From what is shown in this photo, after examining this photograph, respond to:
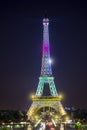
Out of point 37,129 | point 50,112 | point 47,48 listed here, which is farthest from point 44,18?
point 37,129

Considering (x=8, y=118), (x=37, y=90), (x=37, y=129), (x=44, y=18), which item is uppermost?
(x=44, y=18)

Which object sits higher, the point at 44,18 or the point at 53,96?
the point at 44,18

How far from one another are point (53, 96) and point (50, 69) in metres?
3.59

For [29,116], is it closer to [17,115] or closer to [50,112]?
[17,115]

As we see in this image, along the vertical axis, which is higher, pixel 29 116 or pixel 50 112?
pixel 50 112

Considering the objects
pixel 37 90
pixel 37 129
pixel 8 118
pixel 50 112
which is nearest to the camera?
pixel 37 129

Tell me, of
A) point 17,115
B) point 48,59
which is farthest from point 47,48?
point 17,115

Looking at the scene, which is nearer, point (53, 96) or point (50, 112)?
point (53, 96)

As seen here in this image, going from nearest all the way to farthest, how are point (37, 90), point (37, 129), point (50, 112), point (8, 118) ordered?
point (37, 129) → point (8, 118) → point (37, 90) → point (50, 112)

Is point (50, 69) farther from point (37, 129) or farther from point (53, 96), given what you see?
point (37, 129)

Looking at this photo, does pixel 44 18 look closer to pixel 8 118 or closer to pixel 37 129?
pixel 8 118

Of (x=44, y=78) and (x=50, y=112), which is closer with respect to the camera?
(x=44, y=78)

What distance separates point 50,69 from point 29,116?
7.52 meters

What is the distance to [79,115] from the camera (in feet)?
322
